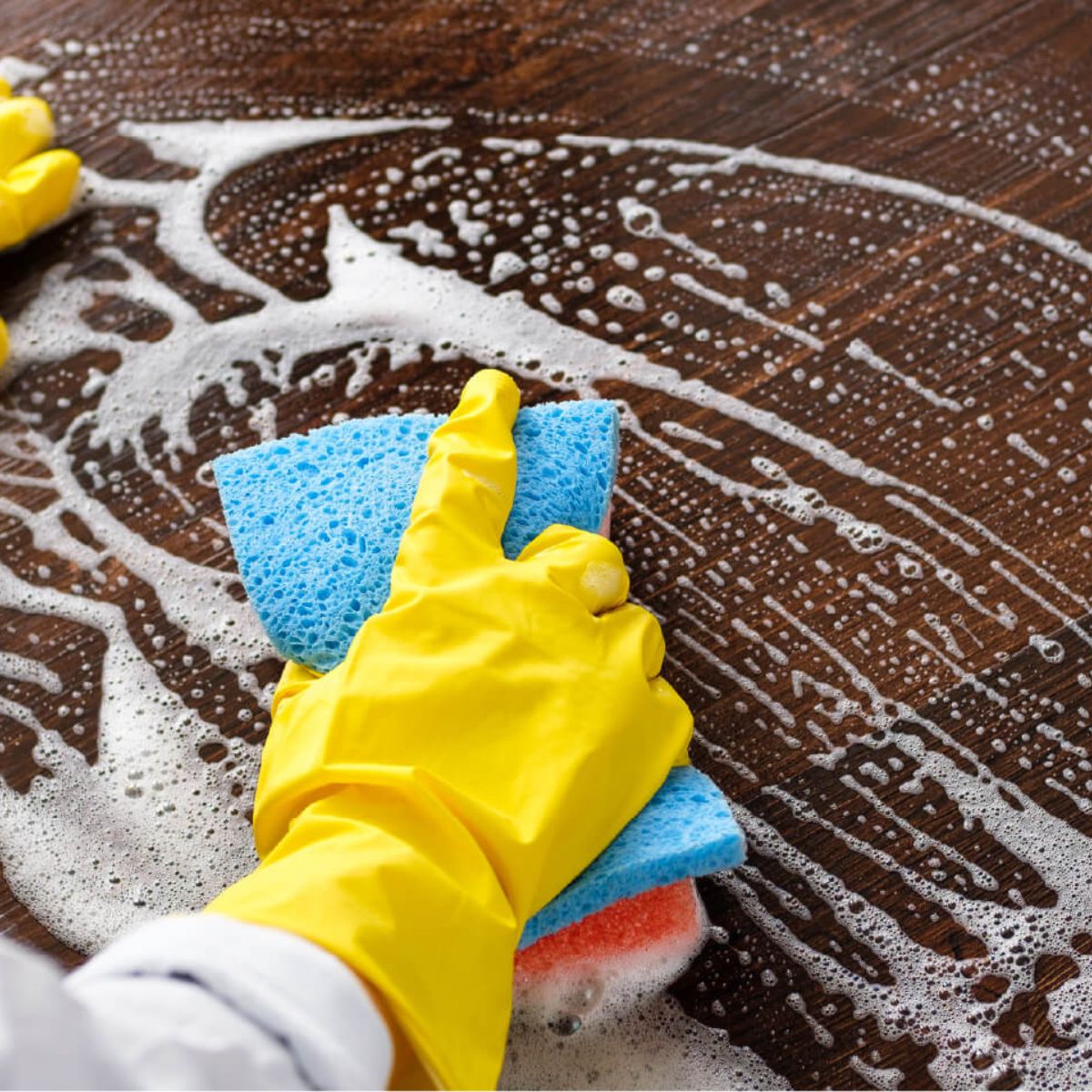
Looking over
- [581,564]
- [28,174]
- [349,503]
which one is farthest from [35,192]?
[581,564]

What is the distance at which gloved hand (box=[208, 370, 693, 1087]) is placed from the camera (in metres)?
0.54

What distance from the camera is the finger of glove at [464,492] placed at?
0.67 m

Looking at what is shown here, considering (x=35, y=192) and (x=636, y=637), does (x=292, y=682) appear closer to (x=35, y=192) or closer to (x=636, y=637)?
(x=636, y=637)

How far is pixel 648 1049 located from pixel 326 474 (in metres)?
0.41

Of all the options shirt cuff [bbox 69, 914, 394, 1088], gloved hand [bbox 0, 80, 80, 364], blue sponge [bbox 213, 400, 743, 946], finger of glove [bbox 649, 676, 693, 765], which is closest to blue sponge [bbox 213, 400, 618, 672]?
blue sponge [bbox 213, 400, 743, 946]

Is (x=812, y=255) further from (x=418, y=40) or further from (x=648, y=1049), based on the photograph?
(x=648, y=1049)

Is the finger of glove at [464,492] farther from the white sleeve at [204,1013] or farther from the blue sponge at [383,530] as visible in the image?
the white sleeve at [204,1013]

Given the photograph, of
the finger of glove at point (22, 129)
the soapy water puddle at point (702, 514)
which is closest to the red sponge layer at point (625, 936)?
the soapy water puddle at point (702, 514)

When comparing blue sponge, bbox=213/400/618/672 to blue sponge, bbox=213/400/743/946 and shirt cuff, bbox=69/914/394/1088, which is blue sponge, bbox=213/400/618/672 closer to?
blue sponge, bbox=213/400/743/946

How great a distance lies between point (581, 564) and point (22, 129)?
2.13 ft

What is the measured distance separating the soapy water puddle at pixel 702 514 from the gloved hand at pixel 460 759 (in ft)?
0.48

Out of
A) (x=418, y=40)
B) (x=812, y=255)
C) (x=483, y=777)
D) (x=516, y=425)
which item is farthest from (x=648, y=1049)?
(x=418, y=40)

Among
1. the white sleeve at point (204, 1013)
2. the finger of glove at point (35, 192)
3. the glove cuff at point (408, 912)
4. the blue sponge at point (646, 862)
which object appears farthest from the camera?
the finger of glove at point (35, 192)

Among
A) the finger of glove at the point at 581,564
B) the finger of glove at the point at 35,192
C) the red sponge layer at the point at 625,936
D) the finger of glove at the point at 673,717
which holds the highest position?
the finger of glove at the point at 35,192
